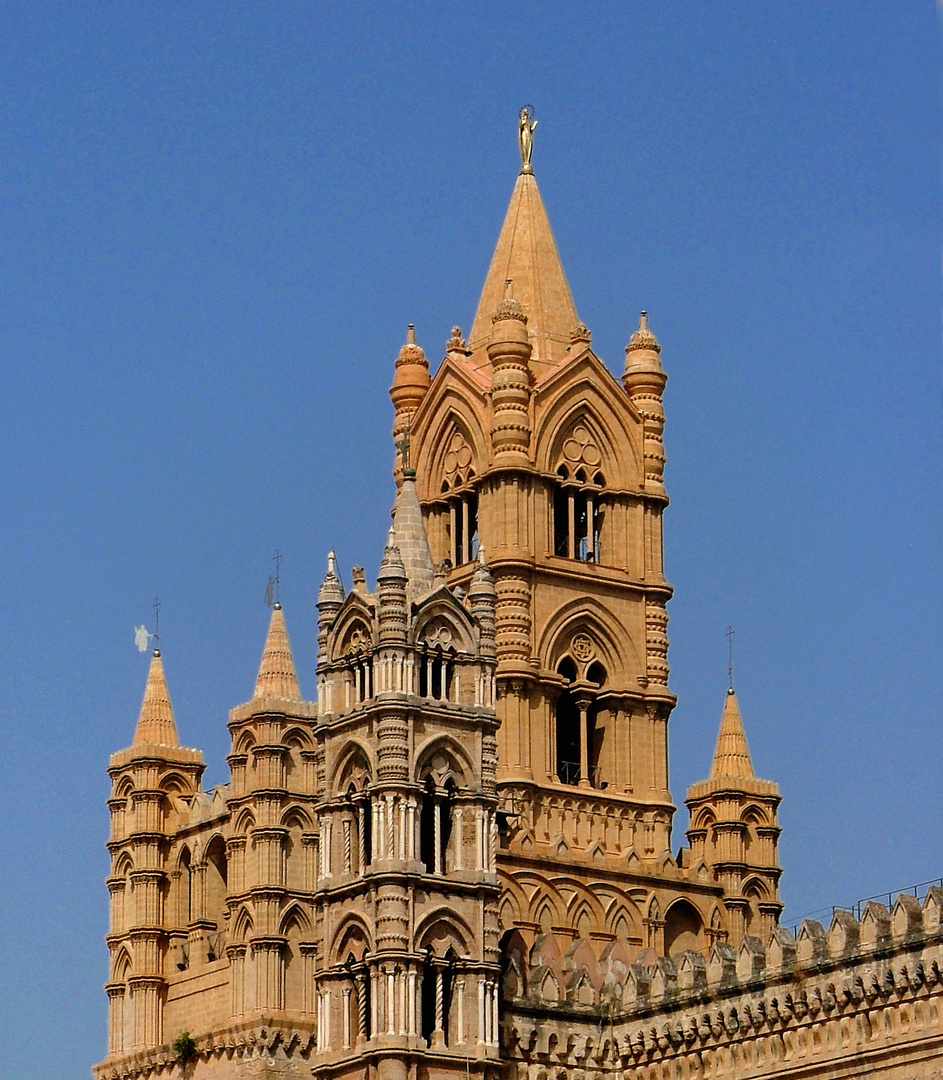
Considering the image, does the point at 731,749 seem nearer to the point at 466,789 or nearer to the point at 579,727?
the point at 579,727

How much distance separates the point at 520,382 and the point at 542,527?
381 centimetres

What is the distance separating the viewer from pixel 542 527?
83625 mm

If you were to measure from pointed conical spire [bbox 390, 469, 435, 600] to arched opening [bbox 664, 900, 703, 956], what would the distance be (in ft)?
41.8

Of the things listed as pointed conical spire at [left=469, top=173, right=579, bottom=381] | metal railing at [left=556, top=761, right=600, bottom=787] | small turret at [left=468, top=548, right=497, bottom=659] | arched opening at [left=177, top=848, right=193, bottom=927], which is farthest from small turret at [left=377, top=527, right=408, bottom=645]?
arched opening at [left=177, top=848, right=193, bottom=927]

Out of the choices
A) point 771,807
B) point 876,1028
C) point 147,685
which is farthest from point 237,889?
point 876,1028

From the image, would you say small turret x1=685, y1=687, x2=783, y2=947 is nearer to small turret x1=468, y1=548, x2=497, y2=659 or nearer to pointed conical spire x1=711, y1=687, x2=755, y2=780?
pointed conical spire x1=711, y1=687, x2=755, y2=780

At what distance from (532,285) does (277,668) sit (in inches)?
484

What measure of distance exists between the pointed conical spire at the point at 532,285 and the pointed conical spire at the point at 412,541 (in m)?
9.94

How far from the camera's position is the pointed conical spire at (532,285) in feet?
285

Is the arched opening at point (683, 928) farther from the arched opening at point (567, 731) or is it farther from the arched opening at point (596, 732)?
the arched opening at point (567, 731)

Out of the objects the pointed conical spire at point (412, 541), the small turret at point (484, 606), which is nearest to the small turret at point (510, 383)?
the pointed conical spire at point (412, 541)

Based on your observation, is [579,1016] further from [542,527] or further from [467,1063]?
[542,527]

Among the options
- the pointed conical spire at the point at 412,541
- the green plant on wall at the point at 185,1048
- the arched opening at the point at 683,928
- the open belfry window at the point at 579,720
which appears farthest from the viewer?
the green plant on wall at the point at 185,1048

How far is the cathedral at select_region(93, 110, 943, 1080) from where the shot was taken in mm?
71250
